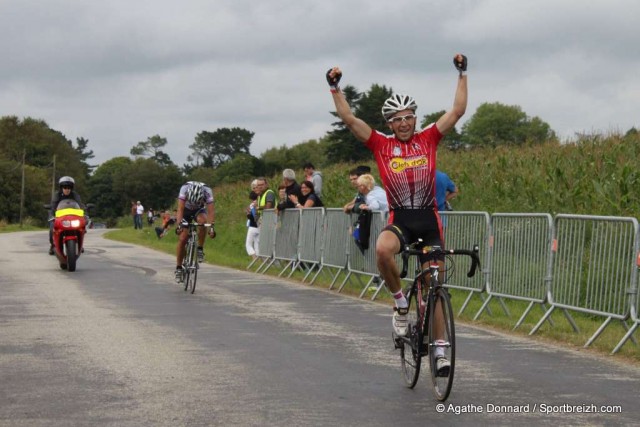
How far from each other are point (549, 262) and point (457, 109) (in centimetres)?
421

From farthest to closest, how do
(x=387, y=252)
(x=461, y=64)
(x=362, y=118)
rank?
(x=362, y=118) < (x=461, y=64) < (x=387, y=252)

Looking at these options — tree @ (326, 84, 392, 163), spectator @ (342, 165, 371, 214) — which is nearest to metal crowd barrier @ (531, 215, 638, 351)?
spectator @ (342, 165, 371, 214)

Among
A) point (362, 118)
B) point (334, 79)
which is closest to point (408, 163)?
point (334, 79)

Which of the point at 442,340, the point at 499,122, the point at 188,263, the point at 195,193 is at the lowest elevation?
the point at 188,263

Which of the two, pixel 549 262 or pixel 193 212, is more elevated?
pixel 193 212

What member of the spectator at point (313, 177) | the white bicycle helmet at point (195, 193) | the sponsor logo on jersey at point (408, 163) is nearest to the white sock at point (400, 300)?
the sponsor logo on jersey at point (408, 163)

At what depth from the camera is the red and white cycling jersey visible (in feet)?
27.6

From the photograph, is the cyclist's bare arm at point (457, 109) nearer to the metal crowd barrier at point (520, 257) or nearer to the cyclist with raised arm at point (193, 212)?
the metal crowd barrier at point (520, 257)

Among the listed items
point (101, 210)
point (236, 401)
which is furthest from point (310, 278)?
point (101, 210)

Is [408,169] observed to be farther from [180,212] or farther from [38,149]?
[38,149]

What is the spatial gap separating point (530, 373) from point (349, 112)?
8.59 feet

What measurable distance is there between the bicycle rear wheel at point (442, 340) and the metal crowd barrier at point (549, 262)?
56cm

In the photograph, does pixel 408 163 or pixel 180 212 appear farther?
pixel 180 212

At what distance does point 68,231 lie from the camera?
22281 mm
